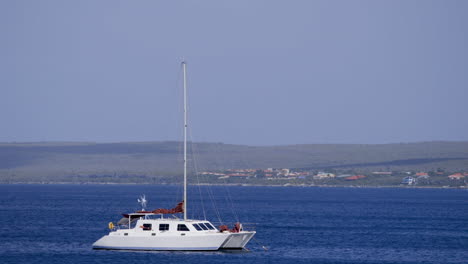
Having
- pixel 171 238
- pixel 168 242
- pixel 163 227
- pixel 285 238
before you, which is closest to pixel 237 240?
pixel 171 238

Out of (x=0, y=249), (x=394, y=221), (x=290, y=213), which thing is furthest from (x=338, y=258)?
(x=290, y=213)

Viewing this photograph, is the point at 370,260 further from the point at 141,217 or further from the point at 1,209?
the point at 1,209

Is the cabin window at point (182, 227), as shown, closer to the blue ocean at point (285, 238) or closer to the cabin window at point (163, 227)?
Answer: the cabin window at point (163, 227)

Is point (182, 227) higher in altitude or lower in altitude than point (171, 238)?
higher

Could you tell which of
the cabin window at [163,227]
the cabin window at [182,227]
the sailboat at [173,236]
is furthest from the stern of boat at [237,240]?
the cabin window at [163,227]

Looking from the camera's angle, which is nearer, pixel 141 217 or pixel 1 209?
pixel 141 217

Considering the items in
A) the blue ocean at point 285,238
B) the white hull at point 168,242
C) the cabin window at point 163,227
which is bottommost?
the blue ocean at point 285,238

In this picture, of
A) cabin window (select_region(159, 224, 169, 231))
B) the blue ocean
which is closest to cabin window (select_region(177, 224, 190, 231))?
cabin window (select_region(159, 224, 169, 231))

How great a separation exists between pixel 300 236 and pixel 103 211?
37966 millimetres

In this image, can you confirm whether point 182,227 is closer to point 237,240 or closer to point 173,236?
point 173,236

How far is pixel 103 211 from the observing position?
346 feet

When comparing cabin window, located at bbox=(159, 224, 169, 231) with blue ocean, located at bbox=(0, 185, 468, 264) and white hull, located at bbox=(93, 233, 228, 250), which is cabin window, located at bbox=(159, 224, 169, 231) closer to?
white hull, located at bbox=(93, 233, 228, 250)

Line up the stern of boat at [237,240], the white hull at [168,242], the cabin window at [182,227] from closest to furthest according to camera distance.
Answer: the white hull at [168,242] → the cabin window at [182,227] → the stern of boat at [237,240]

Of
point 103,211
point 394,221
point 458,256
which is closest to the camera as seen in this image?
point 458,256
